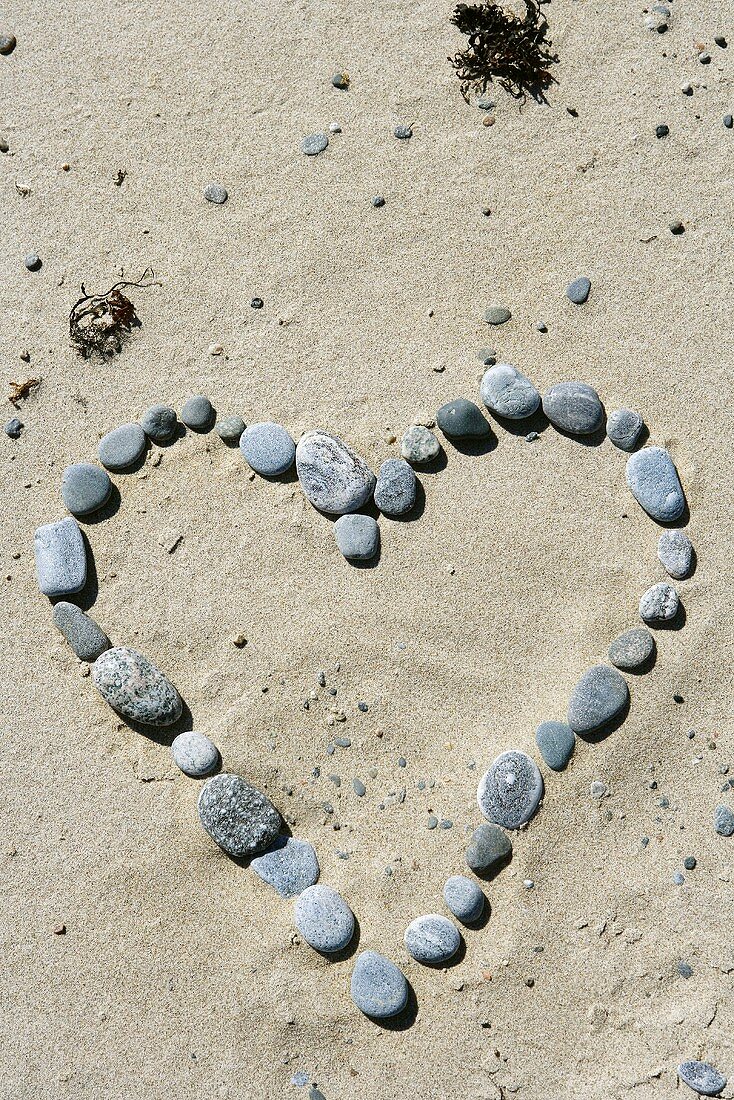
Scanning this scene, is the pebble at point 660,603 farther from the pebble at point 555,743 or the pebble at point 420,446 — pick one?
the pebble at point 420,446

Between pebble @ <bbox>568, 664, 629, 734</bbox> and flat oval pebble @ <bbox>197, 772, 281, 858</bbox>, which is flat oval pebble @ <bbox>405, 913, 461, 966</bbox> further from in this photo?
pebble @ <bbox>568, 664, 629, 734</bbox>

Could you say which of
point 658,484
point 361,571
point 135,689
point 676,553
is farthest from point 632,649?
point 135,689

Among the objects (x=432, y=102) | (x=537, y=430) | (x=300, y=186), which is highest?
(x=432, y=102)

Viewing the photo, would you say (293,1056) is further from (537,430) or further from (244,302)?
(244,302)

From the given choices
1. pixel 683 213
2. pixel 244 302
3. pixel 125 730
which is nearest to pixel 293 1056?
pixel 125 730

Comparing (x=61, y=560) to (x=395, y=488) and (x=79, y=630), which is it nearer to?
(x=79, y=630)

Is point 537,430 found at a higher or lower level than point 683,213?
lower

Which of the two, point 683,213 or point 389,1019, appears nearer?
point 389,1019
